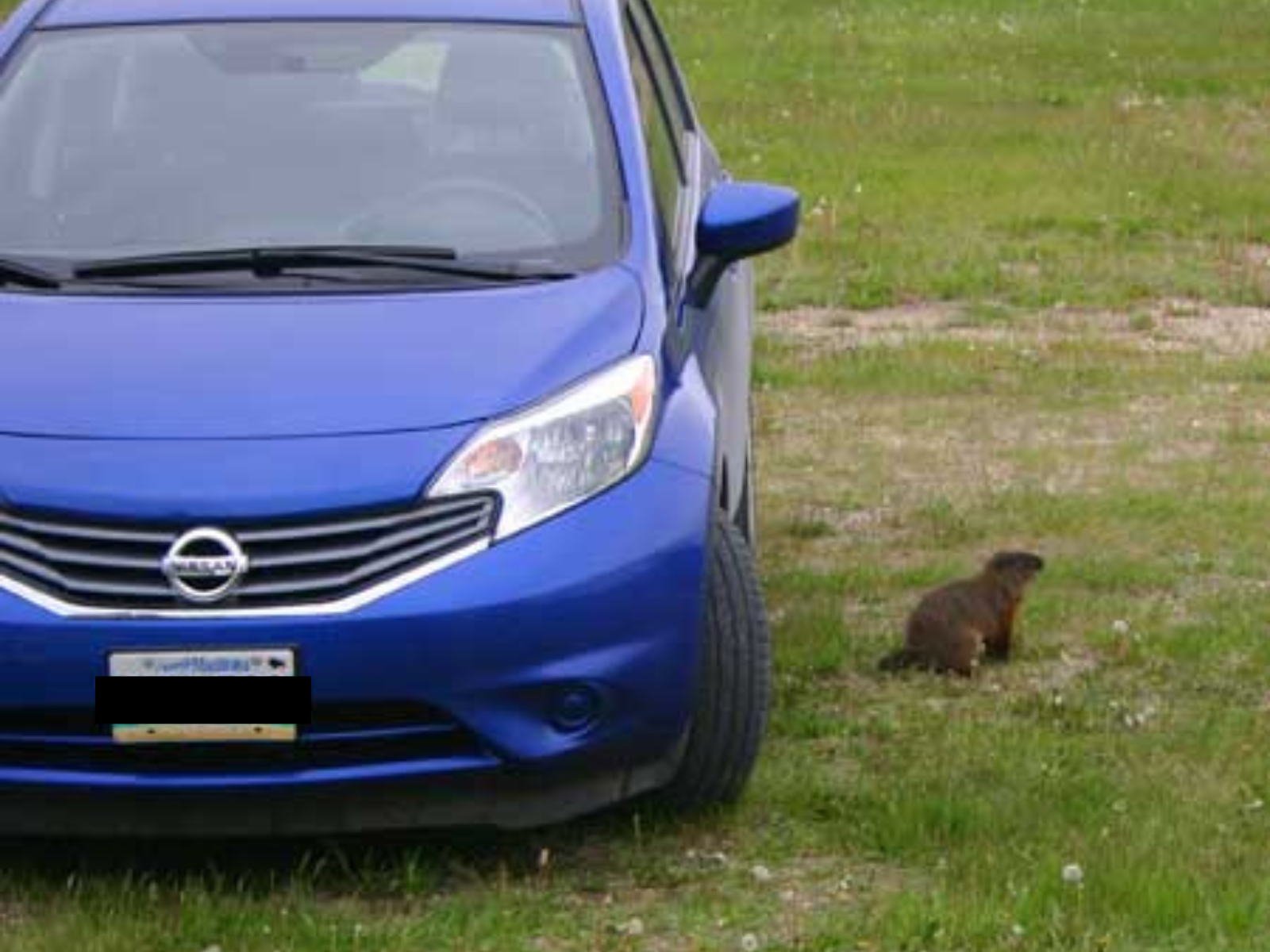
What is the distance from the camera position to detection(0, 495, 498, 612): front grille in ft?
17.4

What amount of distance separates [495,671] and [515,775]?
0.24 metres

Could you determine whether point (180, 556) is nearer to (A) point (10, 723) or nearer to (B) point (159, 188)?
(A) point (10, 723)

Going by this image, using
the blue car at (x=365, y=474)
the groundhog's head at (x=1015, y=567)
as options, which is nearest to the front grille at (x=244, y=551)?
the blue car at (x=365, y=474)

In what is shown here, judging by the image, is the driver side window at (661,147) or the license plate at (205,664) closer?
the license plate at (205,664)

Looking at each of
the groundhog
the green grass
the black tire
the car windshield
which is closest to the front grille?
the black tire

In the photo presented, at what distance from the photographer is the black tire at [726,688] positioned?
5.89m

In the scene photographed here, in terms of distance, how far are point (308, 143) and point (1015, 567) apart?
2.02 metres

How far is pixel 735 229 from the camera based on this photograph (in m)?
6.53

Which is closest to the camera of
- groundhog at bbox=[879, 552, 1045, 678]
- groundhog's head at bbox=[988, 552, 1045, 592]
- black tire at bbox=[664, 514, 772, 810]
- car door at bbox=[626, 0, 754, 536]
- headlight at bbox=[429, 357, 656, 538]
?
headlight at bbox=[429, 357, 656, 538]

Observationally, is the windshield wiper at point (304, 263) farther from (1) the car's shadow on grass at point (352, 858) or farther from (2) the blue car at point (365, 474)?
(1) the car's shadow on grass at point (352, 858)

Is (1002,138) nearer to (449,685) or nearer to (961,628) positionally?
(961,628)

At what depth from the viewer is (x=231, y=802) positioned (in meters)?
5.45

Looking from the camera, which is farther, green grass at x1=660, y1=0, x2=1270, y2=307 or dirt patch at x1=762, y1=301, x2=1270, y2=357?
green grass at x1=660, y1=0, x2=1270, y2=307

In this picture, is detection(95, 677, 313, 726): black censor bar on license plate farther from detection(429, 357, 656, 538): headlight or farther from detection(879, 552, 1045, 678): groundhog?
detection(879, 552, 1045, 678): groundhog
